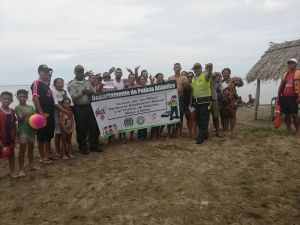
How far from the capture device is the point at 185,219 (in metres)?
3.39

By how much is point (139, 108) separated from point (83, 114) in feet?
4.85

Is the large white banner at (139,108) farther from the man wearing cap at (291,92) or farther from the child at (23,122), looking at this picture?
the man wearing cap at (291,92)

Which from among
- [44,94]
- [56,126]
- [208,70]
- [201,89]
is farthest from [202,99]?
[44,94]

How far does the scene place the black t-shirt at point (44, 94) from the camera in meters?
5.12

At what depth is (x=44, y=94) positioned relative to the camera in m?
5.23

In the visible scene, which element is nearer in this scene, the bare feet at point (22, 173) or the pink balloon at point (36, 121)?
the pink balloon at point (36, 121)

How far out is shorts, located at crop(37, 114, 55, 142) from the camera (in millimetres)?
5297

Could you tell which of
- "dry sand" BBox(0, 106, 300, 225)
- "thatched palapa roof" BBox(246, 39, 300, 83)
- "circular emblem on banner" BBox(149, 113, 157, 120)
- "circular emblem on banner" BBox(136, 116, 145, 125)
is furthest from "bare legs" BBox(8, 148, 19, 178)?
"thatched palapa roof" BBox(246, 39, 300, 83)

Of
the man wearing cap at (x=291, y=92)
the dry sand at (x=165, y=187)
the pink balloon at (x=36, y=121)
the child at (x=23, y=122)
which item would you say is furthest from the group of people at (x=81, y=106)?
the man wearing cap at (x=291, y=92)

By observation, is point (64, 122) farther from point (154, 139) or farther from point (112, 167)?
point (154, 139)

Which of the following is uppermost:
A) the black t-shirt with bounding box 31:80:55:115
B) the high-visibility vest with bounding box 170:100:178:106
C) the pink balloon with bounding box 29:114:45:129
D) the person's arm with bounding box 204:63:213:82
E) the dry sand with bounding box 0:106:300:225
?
the person's arm with bounding box 204:63:213:82

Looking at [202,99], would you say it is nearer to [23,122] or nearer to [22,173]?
[23,122]

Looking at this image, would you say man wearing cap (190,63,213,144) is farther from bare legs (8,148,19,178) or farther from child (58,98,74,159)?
bare legs (8,148,19,178)

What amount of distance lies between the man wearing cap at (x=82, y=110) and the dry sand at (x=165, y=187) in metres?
0.40
